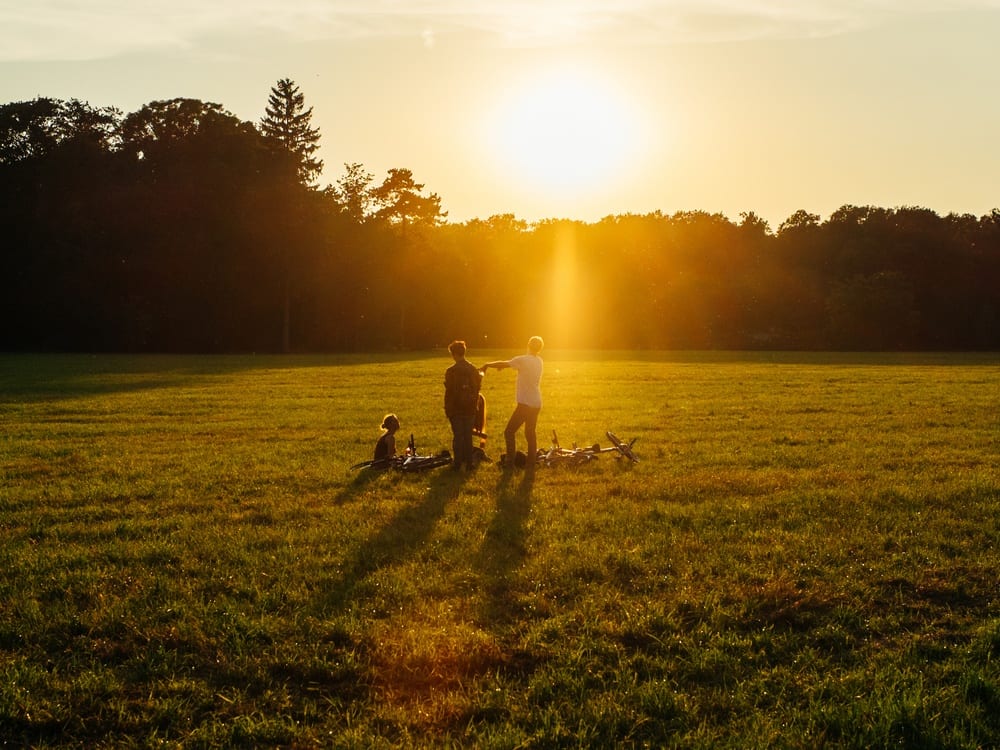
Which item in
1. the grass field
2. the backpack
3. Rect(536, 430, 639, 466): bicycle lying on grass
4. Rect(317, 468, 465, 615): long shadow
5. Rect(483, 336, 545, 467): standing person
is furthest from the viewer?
Rect(536, 430, 639, 466): bicycle lying on grass

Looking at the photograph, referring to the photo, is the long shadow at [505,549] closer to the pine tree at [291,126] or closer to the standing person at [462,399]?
the standing person at [462,399]

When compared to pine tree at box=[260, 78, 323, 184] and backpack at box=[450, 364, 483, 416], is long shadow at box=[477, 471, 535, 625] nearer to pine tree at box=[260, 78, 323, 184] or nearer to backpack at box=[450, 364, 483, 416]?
backpack at box=[450, 364, 483, 416]

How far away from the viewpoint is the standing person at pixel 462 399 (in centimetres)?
1306

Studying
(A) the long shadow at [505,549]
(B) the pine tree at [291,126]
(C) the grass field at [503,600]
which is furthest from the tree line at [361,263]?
(A) the long shadow at [505,549]

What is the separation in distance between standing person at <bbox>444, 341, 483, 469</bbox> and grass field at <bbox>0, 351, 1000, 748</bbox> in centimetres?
47

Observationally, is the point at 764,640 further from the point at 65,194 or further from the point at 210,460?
the point at 65,194

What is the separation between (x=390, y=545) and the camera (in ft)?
29.3

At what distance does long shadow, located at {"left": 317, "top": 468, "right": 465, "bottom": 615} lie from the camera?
24.1 feet

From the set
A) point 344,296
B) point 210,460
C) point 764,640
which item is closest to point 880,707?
point 764,640

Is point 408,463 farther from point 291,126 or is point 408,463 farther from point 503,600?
point 291,126

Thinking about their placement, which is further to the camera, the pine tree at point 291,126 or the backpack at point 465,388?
the pine tree at point 291,126

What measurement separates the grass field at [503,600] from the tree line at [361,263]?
5011 centimetres

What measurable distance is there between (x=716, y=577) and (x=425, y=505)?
4210 mm

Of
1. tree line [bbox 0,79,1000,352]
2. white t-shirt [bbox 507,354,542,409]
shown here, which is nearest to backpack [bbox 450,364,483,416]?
white t-shirt [bbox 507,354,542,409]
